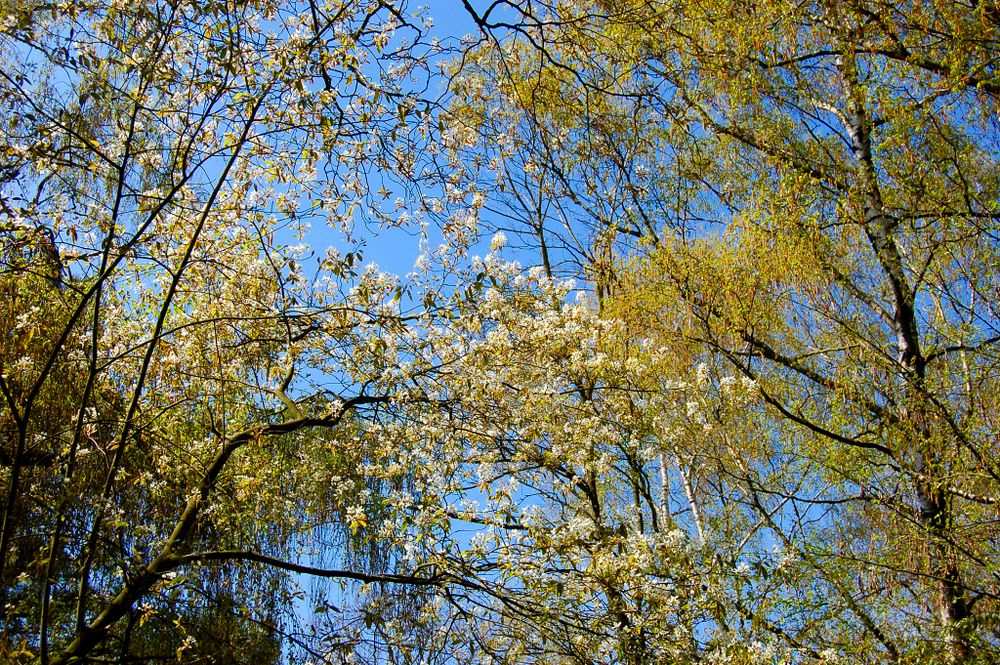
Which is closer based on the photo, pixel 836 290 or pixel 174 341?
pixel 174 341

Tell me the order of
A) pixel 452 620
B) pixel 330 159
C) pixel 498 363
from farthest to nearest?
pixel 498 363 → pixel 452 620 → pixel 330 159

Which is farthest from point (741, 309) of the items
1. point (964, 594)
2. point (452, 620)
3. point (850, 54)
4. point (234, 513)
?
point (234, 513)

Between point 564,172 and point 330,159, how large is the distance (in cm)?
528

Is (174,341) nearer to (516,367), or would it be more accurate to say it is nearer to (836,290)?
(516,367)

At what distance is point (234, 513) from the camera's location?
507cm

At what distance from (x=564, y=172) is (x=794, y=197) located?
9.59 ft

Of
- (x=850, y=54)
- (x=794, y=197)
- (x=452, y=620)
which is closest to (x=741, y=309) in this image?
(x=794, y=197)

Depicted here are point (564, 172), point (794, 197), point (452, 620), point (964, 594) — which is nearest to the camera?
point (452, 620)

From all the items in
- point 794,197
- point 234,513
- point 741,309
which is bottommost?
point 234,513

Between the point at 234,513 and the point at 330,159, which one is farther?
the point at 234,513

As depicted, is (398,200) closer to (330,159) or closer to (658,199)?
(330,159)

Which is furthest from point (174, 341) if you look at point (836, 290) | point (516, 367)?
point (836, 290)

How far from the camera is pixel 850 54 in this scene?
6.92 metres

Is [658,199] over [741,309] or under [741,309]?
over
